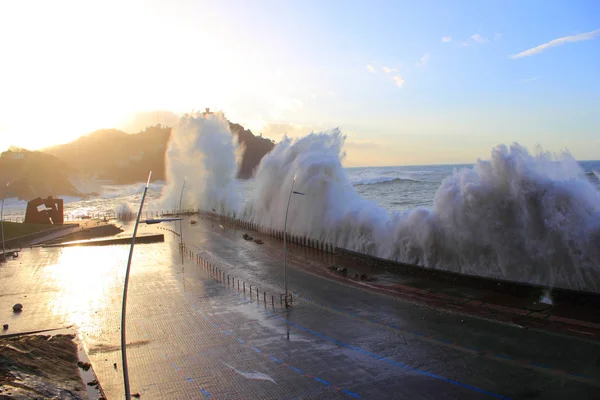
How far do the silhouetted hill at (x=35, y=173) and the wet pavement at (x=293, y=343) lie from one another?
4742 inches

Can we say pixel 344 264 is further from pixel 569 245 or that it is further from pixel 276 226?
pixel 276 226

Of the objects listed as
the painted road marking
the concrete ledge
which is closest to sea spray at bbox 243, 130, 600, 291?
the painted road marking

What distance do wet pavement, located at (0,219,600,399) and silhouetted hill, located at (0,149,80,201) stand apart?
120m

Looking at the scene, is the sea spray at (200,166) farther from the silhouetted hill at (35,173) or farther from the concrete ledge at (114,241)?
the silhouetted hill at (35,173)

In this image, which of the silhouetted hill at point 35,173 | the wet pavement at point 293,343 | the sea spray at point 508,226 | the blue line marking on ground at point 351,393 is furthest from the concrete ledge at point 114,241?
the silhouetted hill at point 35,173

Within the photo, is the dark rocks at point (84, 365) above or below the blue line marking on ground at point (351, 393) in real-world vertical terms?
below

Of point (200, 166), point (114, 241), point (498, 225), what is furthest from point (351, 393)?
point (200, 166)

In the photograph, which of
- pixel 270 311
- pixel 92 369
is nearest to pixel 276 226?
pixel 270 311

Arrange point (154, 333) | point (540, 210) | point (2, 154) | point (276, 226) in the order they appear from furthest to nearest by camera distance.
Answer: point (2, 154)
point (276, 226)
point (540, 210)
point (154, 333)

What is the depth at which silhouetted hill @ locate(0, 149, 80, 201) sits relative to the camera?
12556cm

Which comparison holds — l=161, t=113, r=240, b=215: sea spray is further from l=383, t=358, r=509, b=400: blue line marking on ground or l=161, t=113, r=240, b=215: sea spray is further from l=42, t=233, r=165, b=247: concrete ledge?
l=383, t=358, r=509, b=400: blue line marking on ground

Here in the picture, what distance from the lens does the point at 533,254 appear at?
19875 mm

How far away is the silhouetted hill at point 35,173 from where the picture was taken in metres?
126

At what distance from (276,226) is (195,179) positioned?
100.0 feet
